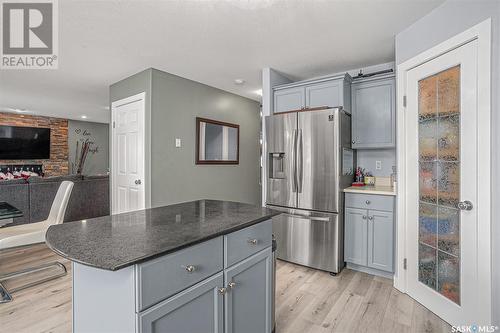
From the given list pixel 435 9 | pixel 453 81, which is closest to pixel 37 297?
pixel 453 81

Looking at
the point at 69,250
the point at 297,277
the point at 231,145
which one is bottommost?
the point at 297,277

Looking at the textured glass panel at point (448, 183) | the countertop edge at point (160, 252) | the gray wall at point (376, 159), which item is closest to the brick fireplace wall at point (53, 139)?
the countertop edge at point (160, 252)

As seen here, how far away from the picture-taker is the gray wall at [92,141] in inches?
312

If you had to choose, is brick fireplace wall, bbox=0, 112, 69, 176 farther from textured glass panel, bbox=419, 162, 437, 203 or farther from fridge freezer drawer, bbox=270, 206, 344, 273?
textured glass panel, bbox=419, 162, 437, 203

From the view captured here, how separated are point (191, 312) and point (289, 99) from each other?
2773 millimetres

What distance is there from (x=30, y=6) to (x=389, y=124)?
3.46 metres

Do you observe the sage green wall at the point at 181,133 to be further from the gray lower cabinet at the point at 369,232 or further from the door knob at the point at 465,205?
the door knob at the point at 465,205

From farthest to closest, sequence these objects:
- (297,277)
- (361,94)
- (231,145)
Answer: (231,145) < (361,94) < (297,277)

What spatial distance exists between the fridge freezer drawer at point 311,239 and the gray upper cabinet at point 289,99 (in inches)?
50.7

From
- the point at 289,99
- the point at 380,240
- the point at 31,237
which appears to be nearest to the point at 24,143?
the point at 31,237

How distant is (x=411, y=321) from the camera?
199cm

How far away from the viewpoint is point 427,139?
85.6 inches

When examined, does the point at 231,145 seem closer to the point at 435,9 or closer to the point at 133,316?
the point at 435,9

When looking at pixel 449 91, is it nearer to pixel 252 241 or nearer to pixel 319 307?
pixel 252 241
